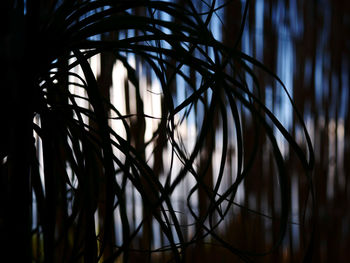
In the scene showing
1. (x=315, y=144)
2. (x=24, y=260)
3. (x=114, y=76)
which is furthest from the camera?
(x=315, y=144)

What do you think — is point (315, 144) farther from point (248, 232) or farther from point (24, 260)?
point (24, 260)

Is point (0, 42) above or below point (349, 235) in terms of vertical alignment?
above

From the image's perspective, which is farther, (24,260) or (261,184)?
(261,184)

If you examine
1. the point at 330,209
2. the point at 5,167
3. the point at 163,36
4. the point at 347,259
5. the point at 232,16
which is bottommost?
the point at 347,259

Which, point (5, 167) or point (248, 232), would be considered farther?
point (248, 232)

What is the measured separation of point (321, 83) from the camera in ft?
2.80

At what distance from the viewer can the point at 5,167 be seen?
1.19 feet

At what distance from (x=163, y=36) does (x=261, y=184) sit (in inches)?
19.8

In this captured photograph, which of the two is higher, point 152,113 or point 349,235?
point 152,113

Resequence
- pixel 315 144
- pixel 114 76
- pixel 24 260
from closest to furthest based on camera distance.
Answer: pixel 24 260, pixel 114 76, pixel 315 144

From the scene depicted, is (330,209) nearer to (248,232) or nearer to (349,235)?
(349,235)

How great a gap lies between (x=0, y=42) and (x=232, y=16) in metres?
0.54

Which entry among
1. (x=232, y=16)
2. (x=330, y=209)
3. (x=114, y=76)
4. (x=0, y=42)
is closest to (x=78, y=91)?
(x=114, y=76)

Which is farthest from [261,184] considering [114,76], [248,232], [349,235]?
[114,76]
